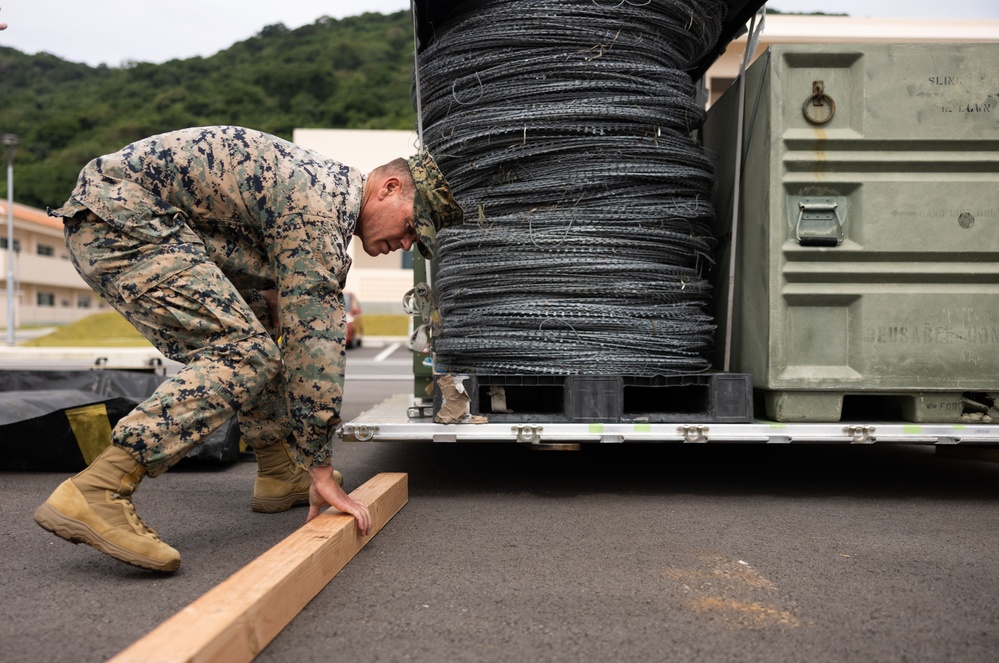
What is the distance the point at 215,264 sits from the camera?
8.69 feet

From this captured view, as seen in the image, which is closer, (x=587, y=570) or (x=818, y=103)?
(x=587, y=570)

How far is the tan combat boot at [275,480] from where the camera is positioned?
3.33 m

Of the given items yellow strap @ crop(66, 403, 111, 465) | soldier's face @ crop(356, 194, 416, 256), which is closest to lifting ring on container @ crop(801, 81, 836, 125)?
soldier's face @ crop(356, 194, 416, 256)

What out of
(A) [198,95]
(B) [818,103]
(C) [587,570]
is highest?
(A) [198,95]

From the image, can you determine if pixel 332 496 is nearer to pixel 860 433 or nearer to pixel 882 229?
pixel 860 433

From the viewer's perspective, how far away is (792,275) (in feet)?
11.6

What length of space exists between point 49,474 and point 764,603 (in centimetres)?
354

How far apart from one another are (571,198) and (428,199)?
1.15 meters

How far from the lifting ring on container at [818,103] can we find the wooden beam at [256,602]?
97.8 inches

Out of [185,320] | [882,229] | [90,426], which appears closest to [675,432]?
[882,229]

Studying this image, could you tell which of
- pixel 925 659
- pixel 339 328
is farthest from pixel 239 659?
pixel 925 659

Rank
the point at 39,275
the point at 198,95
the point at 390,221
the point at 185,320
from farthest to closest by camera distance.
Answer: the point at 198,95 < the point at 39,275 < the point at 390,221 < the point at 185,320

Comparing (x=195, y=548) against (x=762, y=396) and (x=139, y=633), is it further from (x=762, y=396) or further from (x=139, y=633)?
(x=762, y=396)

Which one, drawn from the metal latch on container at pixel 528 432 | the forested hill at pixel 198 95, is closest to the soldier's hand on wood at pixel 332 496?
the metal latch on container at pixel 528 432
